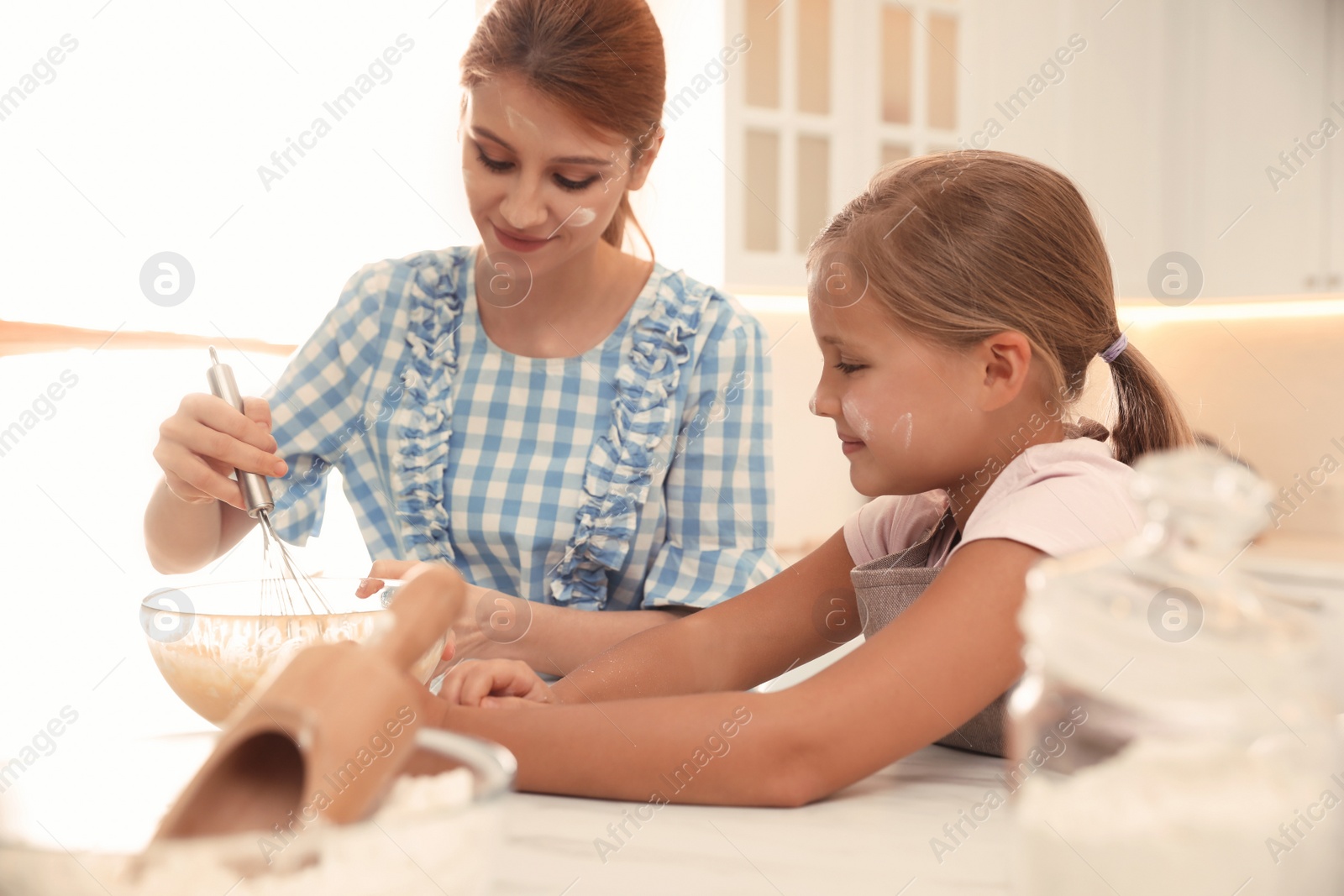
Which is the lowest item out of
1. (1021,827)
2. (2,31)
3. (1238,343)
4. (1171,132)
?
(1238,343)

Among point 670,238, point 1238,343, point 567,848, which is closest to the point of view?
point 567,848

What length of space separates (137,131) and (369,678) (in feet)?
6.10

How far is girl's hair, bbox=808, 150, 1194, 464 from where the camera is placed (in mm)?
842

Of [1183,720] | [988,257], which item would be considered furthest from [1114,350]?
[1183,720]

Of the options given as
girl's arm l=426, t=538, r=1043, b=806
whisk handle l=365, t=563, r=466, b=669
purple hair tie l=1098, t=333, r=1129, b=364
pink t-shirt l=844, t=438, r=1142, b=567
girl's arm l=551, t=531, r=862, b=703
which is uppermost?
whisk handle l=365, t=563, r=466, b=669

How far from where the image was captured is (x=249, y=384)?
2.02 meters

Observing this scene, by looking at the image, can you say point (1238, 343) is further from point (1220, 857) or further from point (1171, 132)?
point (1220, 857)

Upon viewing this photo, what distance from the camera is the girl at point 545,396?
3.59 ft

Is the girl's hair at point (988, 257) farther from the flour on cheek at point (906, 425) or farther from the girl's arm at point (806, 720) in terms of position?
the girl's arm at point (806, 720)

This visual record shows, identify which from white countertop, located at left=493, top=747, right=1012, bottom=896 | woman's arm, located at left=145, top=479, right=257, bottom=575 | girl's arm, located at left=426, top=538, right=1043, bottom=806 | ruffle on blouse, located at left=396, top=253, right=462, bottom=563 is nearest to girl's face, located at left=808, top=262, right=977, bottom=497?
girl's arm, located at left=426, top=538, right=1043, bottom=806

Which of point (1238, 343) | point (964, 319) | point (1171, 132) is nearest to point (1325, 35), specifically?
point (1171, 132)

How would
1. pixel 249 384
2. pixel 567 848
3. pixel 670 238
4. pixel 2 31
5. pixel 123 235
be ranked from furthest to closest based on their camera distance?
pixel 670 238, pixel 249 384, pixel 123 235, pixel 2 31, pixel 567 848

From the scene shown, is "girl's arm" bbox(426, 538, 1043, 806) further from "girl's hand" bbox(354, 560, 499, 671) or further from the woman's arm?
the woman's arm

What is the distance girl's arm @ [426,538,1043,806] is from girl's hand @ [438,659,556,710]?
3.2 inches
